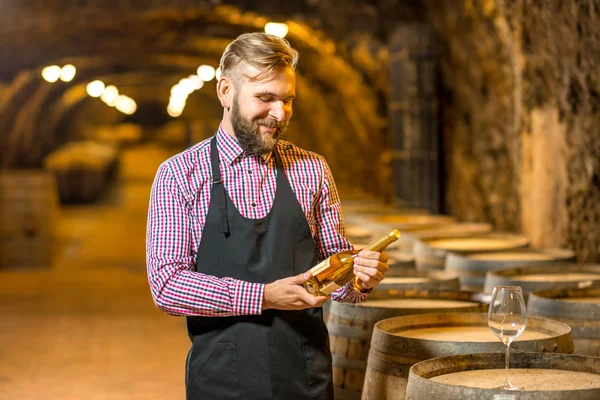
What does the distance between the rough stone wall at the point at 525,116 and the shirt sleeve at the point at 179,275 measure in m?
3.37

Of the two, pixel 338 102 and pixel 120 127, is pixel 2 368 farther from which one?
pixel 120 127

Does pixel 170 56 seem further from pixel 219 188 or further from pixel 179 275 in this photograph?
pixel 179 275

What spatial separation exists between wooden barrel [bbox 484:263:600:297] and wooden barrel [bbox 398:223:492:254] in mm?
1058

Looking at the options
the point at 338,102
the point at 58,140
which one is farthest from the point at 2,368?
the point at 58,140

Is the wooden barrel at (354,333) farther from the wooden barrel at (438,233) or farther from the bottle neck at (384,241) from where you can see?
the wooden barrel at (438,233)

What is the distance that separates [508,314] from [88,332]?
539cm

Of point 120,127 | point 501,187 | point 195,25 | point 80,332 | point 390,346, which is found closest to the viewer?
point 390,346

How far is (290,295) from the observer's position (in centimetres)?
236

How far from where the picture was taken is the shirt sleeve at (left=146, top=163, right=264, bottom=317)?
2385 millimetres

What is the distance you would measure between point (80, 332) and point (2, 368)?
3.76ft

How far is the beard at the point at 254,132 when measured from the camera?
2486 millimetres

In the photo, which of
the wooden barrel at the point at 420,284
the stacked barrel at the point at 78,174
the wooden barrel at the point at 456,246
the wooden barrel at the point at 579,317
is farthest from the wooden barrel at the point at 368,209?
the stacked barrel at the point at 78,174

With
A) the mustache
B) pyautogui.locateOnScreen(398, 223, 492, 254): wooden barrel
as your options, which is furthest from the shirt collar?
pyautogui.locateOnScreen(398, 223, 492, 254): wooden barrel

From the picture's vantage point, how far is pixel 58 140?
70.9 feet
